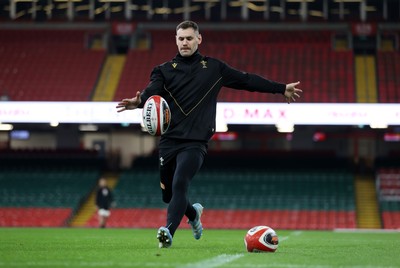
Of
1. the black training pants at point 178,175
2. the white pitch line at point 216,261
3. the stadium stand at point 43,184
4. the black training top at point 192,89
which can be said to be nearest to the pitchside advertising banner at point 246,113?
the stadium stand at point 43,184

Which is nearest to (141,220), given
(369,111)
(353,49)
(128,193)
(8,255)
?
(128,193)

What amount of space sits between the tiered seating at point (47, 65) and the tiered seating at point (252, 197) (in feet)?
13.7

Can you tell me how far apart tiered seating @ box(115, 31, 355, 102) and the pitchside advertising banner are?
1366mm

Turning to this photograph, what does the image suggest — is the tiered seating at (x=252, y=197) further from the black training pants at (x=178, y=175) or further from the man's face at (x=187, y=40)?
the man's face at (x=187, y=40)

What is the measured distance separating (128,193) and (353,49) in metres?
11.1

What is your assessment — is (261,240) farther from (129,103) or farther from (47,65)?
(47,65)

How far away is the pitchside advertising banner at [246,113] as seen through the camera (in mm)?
31125

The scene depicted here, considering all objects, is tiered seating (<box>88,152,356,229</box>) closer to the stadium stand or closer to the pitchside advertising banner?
the stadium stand

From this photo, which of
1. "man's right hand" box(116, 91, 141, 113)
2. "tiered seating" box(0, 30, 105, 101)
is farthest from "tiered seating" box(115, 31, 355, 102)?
"man's right hand" box(116, 91, 141, 113)

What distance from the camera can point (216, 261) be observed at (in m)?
8.05

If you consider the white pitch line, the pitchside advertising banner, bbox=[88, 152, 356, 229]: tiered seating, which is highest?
the white pitch line

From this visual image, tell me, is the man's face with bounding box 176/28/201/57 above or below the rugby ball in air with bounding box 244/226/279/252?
above

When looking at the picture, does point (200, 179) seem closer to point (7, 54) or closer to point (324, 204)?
point (324, 204)

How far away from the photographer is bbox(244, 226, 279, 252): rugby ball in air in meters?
9.62
